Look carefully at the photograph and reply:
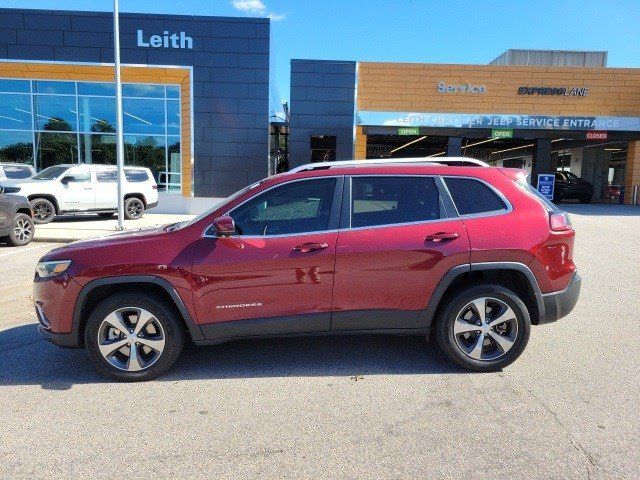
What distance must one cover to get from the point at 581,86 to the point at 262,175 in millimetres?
15099

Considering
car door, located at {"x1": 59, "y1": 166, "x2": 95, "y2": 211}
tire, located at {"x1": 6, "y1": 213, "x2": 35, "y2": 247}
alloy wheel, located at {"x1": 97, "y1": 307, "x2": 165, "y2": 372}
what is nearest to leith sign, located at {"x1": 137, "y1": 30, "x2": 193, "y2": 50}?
car door, located at {"x1": 59, "y1": 166, "x2": 95, "y2": 211}

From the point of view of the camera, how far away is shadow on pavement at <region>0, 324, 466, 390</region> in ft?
12.9

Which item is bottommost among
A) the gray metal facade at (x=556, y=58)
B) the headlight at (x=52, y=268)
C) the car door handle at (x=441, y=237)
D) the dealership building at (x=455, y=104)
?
the headlight at (x=52, y=268)

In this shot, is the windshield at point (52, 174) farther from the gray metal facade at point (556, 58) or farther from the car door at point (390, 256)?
the gray metal facade at point (556, 58)

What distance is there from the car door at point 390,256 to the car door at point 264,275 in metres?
0.13

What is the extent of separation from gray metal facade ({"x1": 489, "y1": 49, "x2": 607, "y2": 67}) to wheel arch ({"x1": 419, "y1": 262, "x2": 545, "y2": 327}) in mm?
40469

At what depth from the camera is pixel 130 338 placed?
12.3 feet

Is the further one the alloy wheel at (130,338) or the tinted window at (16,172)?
the tinted window at (16,172)

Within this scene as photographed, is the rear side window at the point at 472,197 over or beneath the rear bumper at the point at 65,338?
over

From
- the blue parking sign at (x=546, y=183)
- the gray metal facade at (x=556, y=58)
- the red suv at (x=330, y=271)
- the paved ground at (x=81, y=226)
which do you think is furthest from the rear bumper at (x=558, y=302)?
the gray metal facade at (x=556, y=58)

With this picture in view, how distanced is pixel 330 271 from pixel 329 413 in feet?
3.45

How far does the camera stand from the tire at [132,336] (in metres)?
3.73

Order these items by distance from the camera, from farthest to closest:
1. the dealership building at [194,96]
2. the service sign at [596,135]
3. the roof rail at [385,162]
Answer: the service sign at [596,135], the dealership building at [194,96], the roof rail at [385,162]

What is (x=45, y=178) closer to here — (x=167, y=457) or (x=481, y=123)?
(x=167, y=457)
